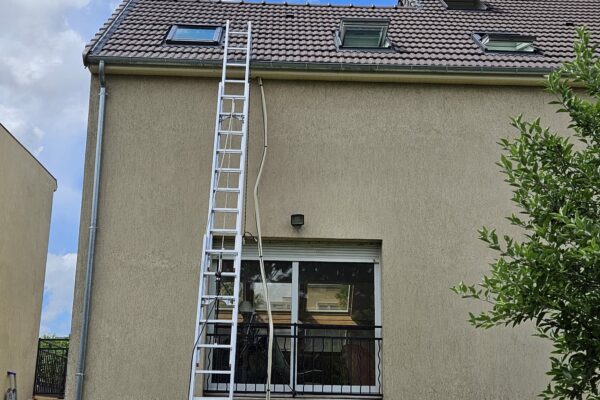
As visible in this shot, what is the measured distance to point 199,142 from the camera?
316 inches

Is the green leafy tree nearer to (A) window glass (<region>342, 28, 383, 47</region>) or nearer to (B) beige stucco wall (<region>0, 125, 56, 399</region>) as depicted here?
(A) window glass (<region>342, 28, 383, 47</region>)

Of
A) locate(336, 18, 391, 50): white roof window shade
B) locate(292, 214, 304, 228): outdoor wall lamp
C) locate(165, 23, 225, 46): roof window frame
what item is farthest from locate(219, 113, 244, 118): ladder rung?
locate(336, 18, 391, 50): white roof window shade

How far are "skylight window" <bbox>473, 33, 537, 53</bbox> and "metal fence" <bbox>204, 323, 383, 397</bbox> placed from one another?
436 centimetres

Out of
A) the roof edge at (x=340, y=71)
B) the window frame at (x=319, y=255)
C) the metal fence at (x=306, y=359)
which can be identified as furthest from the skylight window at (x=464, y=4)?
the metal fence at (x=306, y=359)

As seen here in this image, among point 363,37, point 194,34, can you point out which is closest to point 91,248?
point 194,34

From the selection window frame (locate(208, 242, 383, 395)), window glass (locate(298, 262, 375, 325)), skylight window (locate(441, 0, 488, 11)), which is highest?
skylight window (locate(441, 0, 488, 11))

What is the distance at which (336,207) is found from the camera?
7.86 metres

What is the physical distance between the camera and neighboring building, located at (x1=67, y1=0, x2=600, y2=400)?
7430mm

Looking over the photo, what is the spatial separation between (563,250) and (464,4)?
7.90 metres

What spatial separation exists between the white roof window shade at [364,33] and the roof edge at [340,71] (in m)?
1.17

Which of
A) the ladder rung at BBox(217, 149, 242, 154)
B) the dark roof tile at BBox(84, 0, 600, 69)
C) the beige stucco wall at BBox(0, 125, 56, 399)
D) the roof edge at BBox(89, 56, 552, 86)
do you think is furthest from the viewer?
the beige stucco wall at BBox(0, 125, 56, 399)

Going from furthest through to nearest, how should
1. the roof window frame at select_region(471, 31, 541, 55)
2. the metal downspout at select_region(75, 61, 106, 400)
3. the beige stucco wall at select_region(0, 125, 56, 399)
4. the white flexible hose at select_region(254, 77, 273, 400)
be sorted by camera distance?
the beige stucco wall at select_region(0, 125, 56, 399), the roof window frame at select_region(471, 31, 541, 55), the metal downspout at select_region(75, 61, 106, 400), the white flexible hose at select_region(254, 77, 273, 400)

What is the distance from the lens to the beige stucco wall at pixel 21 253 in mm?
11805

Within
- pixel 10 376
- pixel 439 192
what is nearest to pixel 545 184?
pixel 439 192
